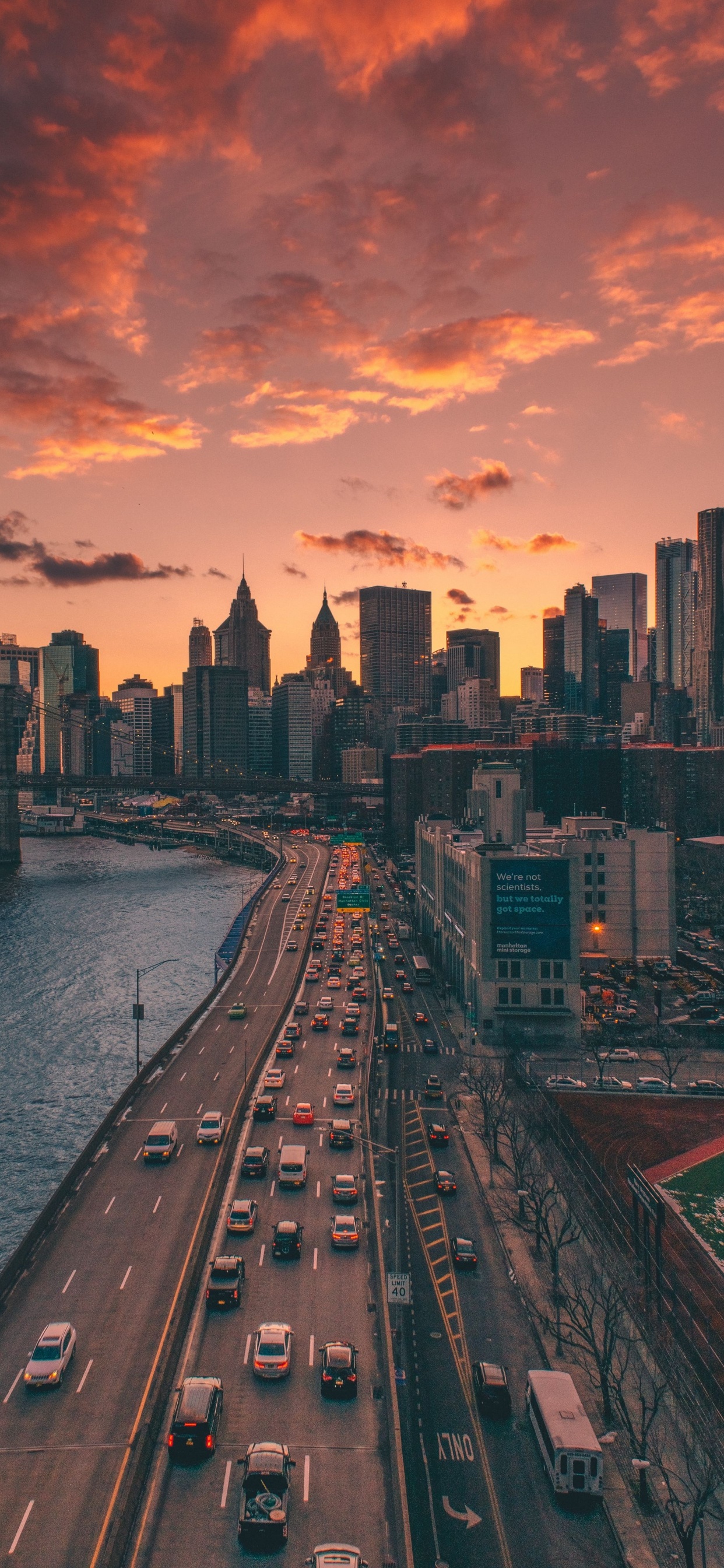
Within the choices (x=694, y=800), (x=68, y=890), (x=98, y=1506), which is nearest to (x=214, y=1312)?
(x=98, y=1506)

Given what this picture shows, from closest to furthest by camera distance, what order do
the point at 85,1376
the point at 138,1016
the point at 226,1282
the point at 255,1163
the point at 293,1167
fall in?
the point at 85,1376, the point at 226,1282, the point at 293,1167, the point at 255,1163, the point at 138,1016

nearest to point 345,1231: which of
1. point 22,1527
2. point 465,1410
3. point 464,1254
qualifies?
point 464,1254

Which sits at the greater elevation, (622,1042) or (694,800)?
(694,800)

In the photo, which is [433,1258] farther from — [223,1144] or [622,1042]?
[622,1042]

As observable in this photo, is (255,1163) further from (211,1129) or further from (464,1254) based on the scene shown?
(464,1254)

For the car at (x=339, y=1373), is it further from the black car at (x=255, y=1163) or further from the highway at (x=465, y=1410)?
the black car at (x=255, y=1163)

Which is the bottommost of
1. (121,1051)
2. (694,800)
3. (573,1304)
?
(121,1051)

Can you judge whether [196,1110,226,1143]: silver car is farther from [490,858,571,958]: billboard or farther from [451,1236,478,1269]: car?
[490,858,571,958]: billboard

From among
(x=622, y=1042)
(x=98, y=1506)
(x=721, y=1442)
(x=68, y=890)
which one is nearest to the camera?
(x=98, y=1506)
